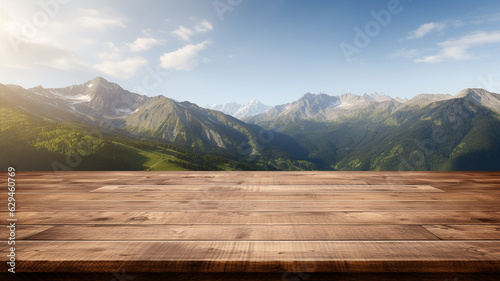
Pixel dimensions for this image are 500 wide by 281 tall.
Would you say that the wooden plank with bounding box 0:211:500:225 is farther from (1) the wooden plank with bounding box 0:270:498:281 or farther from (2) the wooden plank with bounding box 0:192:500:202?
(1) the wooden plank with bounding box 0:270:498:281

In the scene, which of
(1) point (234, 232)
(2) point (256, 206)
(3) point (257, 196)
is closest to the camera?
(1) point (234, 232)

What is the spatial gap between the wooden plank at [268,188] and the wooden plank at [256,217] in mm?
1097

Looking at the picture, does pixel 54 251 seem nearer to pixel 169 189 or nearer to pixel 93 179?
pixel 169 189

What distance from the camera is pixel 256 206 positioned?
314 cm

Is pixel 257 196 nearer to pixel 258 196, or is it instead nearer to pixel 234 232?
pixel 258 196

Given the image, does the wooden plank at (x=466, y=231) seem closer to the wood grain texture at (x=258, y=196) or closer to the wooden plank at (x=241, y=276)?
the wooden plank at (x=241, y=276)

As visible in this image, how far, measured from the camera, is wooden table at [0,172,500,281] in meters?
1.76

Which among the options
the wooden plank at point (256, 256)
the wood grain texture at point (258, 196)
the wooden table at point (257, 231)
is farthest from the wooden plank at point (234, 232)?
the wood grain texture at point (258, 196)

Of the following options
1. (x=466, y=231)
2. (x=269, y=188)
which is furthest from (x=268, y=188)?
(x=466, y=231)

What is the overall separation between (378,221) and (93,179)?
511cm

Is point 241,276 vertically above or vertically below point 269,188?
below

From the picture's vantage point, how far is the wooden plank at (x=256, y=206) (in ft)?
9.94

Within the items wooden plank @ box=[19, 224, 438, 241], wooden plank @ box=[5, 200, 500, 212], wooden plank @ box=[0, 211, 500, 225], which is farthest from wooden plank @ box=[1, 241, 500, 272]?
wooden plank @ box=[5, 200, 500, 212]

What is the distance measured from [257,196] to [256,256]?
176 centimetres
